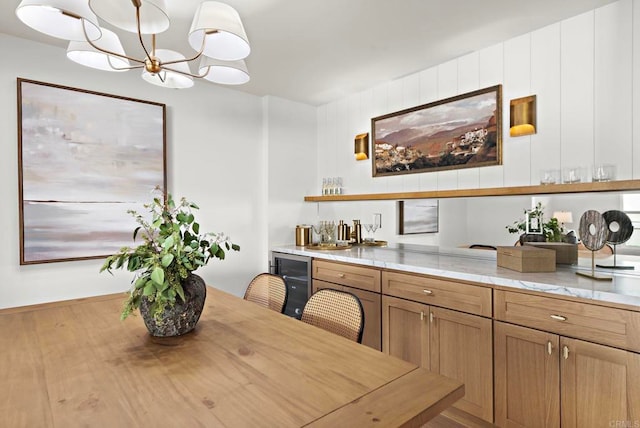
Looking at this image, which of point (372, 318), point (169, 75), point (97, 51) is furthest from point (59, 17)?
point (372, 318)

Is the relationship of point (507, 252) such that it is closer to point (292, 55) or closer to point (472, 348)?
point (472, 348)

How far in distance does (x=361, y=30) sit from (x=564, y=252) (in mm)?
1959

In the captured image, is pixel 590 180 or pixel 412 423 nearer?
pixel 412 423

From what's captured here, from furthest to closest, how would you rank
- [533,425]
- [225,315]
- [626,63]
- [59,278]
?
[59,278] < [626,63] < [533,425] < [225,315]

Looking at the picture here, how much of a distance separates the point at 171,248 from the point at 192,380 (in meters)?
0.53

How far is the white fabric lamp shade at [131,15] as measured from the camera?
1323mm

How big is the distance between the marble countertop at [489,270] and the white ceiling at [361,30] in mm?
1541

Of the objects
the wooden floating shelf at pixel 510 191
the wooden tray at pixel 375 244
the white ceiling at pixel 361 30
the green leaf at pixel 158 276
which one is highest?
the white ceiling at pixel 361 30

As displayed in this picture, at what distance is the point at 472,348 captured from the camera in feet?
6.76

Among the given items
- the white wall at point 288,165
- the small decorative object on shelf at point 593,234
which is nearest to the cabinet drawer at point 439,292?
the small decorative object on shelf at point 593,234

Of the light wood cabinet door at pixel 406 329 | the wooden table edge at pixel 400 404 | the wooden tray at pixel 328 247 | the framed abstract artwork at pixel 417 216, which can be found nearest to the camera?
the wooden table edge at pixel 400 404

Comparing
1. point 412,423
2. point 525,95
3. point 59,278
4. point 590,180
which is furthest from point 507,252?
point 59,278

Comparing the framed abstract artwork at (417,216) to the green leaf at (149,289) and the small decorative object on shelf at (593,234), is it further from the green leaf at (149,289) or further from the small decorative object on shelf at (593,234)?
the green leaf at (149,289)

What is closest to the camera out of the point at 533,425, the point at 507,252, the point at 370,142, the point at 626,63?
the point at 533,425
